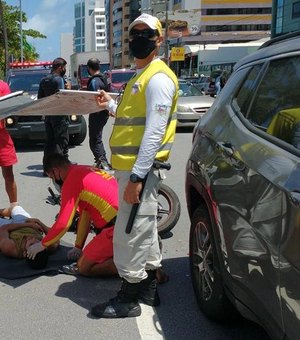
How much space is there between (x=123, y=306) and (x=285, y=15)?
129 feet

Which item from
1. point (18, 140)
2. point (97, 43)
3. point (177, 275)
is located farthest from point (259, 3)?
point (177, 275)

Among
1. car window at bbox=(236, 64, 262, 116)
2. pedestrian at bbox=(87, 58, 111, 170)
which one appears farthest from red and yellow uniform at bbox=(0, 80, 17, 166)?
car window at bbox=(236, 64, 262, 116)

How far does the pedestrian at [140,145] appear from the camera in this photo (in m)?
3.09

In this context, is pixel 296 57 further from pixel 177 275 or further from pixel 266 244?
pixel 177 275

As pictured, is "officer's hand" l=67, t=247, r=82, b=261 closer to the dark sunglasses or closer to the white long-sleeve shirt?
the white long-sleeve shirt

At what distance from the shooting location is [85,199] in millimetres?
4004

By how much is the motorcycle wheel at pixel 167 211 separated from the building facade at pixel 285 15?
34.2m

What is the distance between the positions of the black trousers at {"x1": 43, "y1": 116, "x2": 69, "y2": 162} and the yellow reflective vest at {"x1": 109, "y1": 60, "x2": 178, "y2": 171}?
4755 millimetres

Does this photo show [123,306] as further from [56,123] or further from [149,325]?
[56,123]

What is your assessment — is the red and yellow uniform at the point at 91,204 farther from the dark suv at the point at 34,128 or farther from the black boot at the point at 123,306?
the dark suv at the point at 34,128

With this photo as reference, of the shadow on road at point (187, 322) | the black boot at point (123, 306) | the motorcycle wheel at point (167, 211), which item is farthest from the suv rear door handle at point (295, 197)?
the motorcycle wheel at point (167, 211)

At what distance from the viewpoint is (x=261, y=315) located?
239 centimetres

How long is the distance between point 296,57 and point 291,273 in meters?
1.17

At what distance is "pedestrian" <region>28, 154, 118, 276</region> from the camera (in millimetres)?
3875
